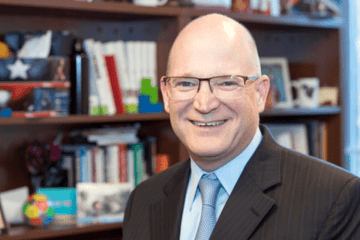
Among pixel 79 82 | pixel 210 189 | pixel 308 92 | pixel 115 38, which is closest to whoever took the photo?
pixel 210 189

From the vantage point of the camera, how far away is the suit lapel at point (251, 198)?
112cm

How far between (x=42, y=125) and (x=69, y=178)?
329mm

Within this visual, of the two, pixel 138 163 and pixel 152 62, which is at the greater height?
pixel 152 62

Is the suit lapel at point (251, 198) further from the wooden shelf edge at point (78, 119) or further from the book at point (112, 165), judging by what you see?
the book at point (112, 165)

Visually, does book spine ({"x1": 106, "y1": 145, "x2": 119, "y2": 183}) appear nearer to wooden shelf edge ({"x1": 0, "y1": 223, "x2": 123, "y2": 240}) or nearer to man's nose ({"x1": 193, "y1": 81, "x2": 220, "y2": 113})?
A: wooden shelf edge ({"x1": 0, "y1": 223, "x2": 123, "y2": 240})

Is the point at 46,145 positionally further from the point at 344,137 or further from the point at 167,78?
the point at 344,137

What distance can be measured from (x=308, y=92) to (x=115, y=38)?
3.53 feet

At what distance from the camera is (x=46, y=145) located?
2.12 metres

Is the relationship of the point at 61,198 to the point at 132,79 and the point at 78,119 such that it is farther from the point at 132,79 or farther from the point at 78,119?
the point at 132,79

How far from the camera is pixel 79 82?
2012mm

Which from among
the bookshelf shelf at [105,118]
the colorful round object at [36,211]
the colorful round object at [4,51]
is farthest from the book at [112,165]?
the colorful round object at [4,51]

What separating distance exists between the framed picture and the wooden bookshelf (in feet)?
0.49

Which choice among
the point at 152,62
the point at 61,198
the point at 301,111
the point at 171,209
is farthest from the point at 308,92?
the point at 171,209

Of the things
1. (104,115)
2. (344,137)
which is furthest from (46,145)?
(344,137)
